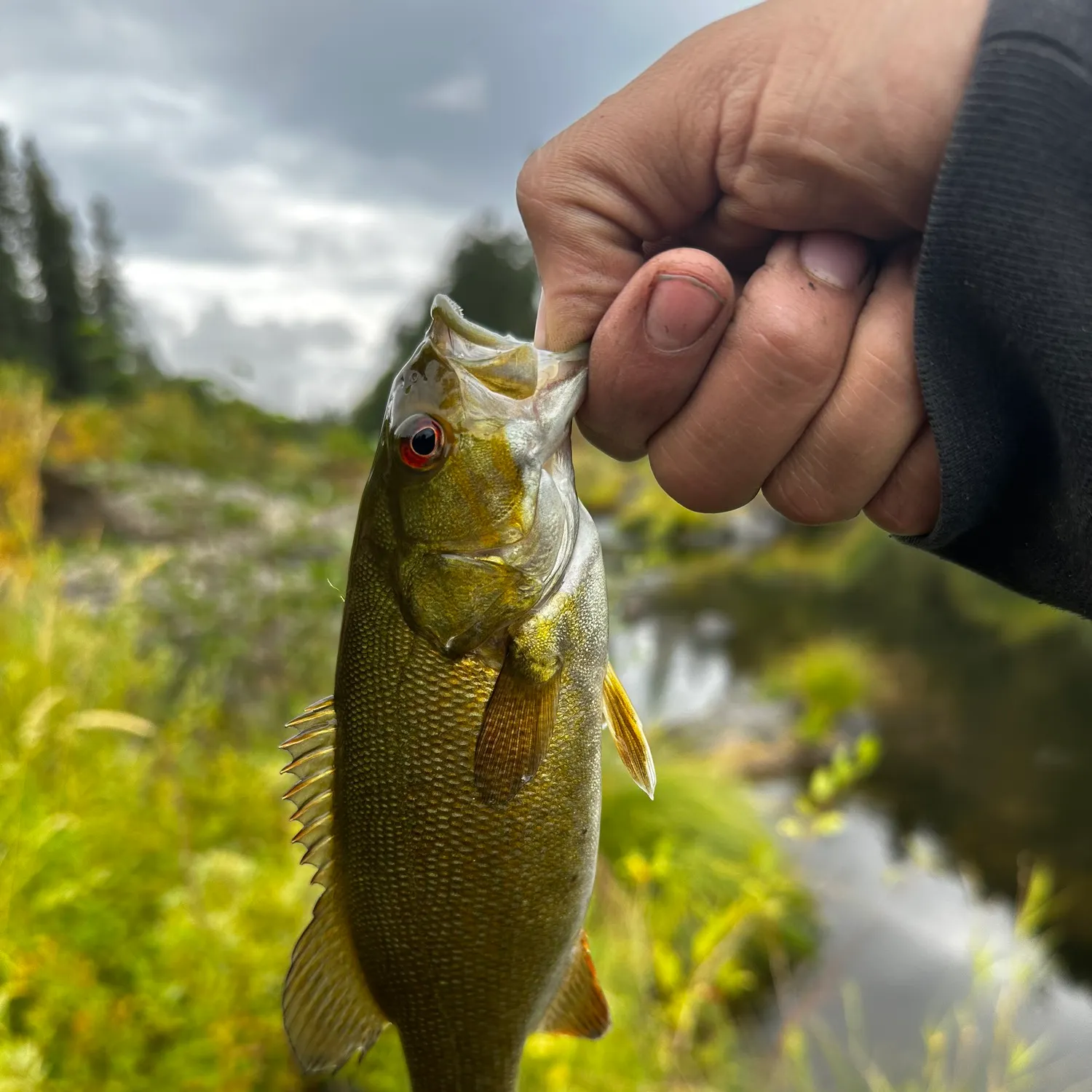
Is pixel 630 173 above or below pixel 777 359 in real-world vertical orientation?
above

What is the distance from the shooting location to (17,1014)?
2605mm

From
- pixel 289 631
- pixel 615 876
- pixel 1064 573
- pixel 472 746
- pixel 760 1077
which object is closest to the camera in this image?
pixel 472 746

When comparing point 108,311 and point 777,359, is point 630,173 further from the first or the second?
point 108,311

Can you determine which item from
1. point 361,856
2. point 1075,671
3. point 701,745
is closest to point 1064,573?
point 361,856

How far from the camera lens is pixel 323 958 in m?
1.60

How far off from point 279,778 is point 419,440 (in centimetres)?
403

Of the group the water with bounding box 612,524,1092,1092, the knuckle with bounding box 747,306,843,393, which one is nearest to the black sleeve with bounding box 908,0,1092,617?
the knuckle with bounding box 747,306,843,393

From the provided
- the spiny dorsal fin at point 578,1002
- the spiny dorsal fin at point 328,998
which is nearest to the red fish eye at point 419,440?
the spiny dorsal fin at point 328,998

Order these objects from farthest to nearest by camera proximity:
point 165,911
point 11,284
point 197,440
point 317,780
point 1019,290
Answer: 1. point 11,284
2. point 197,440
3. point 165,911
4. point 317,780
5. point 1019,290

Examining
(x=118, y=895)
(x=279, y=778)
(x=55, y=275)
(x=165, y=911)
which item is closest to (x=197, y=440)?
(x=279, y=778)

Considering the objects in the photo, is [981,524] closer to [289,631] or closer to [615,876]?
[615,876]

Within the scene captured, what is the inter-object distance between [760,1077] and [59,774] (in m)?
4.09

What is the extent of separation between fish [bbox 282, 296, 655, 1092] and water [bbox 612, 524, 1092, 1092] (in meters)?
3.00

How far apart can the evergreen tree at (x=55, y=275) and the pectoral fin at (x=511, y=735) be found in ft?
92.4
